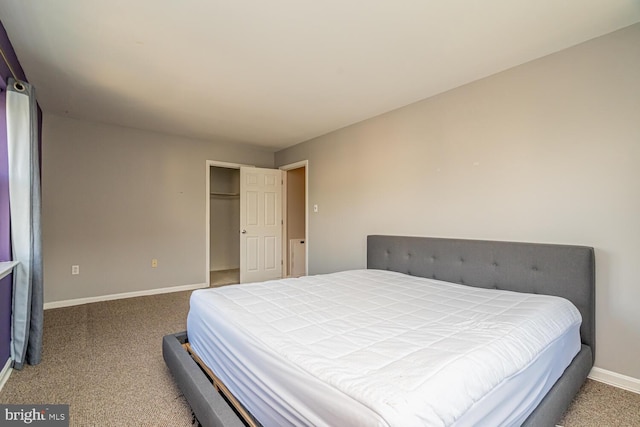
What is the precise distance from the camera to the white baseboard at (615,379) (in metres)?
1.86

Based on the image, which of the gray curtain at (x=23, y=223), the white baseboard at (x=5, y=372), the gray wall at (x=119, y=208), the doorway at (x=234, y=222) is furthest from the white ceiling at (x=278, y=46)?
the white baseboard at (x=5, y=372)

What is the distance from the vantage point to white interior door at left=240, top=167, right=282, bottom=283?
4922 mm

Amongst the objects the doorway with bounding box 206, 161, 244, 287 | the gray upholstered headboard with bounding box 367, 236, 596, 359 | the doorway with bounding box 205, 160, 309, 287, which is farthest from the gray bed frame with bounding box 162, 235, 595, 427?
the doorway with bounding box 206, 161, 244, 287

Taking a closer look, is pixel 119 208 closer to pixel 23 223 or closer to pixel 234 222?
pixel 23 223

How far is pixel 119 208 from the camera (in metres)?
4.00

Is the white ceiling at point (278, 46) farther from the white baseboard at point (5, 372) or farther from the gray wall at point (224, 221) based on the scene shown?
the gray wall at point (224, 221)

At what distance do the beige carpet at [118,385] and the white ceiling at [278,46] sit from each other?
7.81ft

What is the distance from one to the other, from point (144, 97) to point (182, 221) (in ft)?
6.60

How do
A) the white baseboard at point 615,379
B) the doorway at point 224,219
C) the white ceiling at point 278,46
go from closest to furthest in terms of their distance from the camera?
the white ceiling at point 278,46 → the white baseboard at point 615,379 → the doorway at point 224,219

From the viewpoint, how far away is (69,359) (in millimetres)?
2264

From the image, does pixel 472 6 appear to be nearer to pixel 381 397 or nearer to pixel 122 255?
pixel 381 397

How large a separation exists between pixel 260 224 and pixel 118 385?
3337mm

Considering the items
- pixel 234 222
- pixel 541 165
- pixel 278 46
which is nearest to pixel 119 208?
pixel 234 222

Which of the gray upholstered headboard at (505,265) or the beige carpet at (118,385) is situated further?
the gray upholstered headboard at (505,265)
